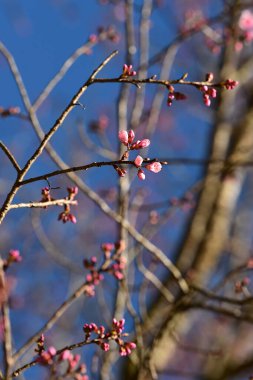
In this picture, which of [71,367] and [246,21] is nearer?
[71,367]

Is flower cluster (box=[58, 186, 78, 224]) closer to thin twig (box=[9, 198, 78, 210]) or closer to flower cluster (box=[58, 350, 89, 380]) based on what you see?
thin twig (box=[9, 198, 78, 210])

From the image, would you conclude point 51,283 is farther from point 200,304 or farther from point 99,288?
point 200,304

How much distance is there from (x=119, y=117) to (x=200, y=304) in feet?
4.57

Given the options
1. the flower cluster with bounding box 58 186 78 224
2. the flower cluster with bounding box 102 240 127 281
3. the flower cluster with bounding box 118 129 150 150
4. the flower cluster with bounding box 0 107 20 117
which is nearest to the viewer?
the flower cluster with bounding box 118 129 150 150

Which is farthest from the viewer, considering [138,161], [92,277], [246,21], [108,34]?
[246,21]

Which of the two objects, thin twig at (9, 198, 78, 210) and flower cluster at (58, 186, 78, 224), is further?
flower cluster at (58, 186, 78, 224)

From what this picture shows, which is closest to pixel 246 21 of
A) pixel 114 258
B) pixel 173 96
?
pixel 114 258

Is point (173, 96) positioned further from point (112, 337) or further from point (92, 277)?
point (92, 277)

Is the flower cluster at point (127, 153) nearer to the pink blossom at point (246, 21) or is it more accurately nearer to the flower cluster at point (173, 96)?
the flower cluster at point (173, 96)

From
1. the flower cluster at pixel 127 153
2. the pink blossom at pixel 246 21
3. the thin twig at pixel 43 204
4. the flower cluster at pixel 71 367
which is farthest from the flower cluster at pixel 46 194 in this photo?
the pink blossom at pixel 246 21

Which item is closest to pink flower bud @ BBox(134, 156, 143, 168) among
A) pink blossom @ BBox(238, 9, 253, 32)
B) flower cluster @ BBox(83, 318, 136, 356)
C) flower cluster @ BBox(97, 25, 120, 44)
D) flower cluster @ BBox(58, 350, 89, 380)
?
flower cluster @ BBox(83, 318, 136, 356)

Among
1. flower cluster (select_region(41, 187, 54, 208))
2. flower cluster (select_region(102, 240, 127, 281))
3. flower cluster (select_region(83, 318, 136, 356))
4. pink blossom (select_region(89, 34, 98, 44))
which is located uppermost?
pink blossom (select_region(89, 34, 98, 44))

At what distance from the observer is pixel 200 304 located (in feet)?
10.3

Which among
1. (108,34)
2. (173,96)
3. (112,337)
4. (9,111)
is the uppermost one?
(108,34)
